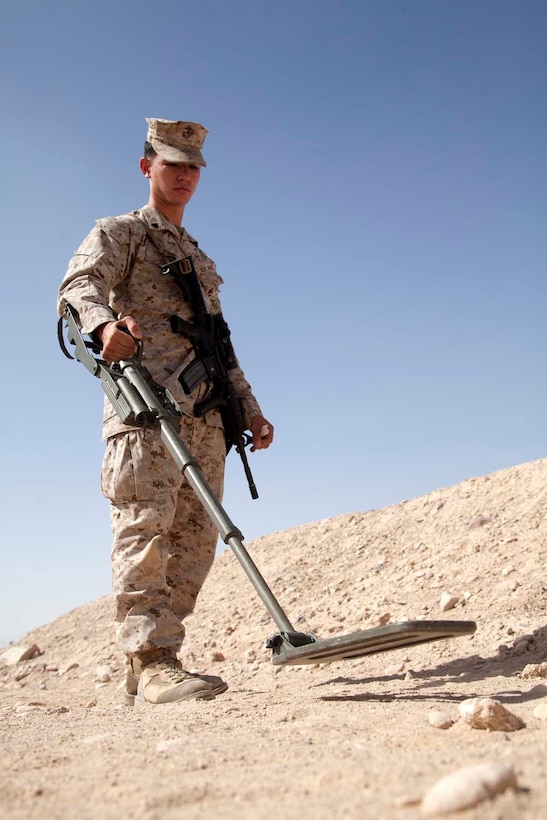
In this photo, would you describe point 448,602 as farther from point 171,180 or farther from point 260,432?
point 171,180

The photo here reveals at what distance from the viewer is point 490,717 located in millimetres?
1841

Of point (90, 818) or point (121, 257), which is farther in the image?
point (121, 257)

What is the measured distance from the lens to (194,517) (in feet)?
11.5

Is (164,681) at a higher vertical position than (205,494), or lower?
lower

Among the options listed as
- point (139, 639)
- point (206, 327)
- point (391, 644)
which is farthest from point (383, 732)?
point (206, 327)

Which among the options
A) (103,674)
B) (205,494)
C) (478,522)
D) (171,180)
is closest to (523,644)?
(205,494)

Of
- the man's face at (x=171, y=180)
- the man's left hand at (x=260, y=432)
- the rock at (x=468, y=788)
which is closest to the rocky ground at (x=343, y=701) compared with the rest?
the rock at (x=468, y=788)

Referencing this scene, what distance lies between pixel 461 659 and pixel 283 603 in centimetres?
230

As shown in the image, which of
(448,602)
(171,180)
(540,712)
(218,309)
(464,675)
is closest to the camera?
(540,712)

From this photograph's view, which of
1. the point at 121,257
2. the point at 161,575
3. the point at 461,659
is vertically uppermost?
the point at 121,257

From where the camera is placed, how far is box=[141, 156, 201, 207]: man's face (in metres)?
3.63

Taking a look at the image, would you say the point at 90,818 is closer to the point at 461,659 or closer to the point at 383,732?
the point at 383,732

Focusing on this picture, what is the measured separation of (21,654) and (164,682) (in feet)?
14.9

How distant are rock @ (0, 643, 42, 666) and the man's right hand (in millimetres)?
4836
